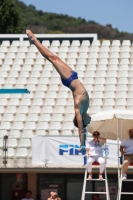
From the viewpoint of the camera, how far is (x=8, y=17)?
46.5 metres

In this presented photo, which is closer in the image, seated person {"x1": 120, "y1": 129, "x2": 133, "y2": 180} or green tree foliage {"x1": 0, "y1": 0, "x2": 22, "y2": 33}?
seated person {"x1": 120, "y1": 129, "x2": 133, "y2": 180}

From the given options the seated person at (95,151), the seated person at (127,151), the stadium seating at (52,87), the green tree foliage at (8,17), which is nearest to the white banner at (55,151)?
the stadium seating at (52,87)

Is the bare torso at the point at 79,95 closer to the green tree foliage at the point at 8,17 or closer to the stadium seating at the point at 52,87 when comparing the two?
the stadium seating at the point at 52,87

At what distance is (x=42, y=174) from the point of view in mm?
20406

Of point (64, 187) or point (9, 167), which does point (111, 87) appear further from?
point (9, 167)

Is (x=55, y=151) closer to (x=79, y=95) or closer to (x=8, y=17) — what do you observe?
(x=79, y=95)

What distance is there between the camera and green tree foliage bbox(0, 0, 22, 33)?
152 ft

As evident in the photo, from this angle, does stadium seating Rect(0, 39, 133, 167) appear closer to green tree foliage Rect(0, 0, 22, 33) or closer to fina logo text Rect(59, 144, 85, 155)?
fina logo text Rect(59, 144, 85, 155)

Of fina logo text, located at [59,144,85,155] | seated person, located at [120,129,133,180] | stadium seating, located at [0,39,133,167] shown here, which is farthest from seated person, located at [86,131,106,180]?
stadium seating, located at [0,39,133,167]

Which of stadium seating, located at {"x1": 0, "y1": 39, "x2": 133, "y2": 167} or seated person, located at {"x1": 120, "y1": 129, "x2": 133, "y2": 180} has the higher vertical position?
stadium seating, located at {"x1": 0, "y1": 39, "x2": 133, "y2": 167}

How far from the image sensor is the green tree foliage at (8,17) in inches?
1821

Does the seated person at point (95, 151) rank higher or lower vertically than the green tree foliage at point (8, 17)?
lower

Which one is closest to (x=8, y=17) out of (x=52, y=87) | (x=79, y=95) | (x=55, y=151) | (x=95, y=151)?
(x=52, y=87)

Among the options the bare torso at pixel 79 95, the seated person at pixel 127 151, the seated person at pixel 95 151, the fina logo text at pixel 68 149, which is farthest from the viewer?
the fina logo text at pixel 68 149
